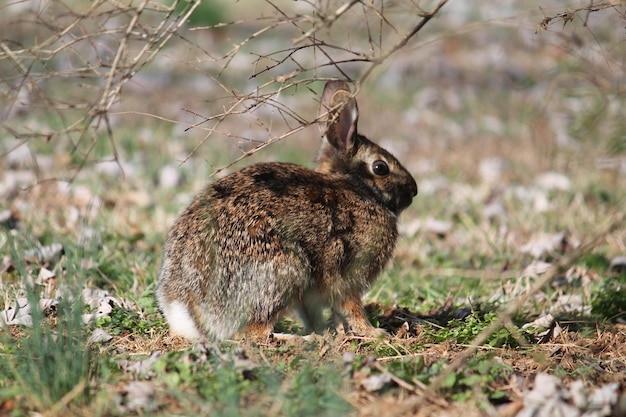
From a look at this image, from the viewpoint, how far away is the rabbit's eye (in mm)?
4871

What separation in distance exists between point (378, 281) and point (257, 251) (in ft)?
5.45

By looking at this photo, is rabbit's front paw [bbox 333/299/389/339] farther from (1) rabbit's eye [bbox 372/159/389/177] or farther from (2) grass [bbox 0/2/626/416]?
(1) rabbit's eye [bbox 372/159/389/177]

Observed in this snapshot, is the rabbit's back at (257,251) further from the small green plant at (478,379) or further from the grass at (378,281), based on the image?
the small green plant at (478,379)

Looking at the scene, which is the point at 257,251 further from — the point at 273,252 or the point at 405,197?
the point at 405,197

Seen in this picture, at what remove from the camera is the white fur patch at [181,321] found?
3947mm

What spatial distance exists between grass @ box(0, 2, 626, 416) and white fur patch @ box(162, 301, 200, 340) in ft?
0.24

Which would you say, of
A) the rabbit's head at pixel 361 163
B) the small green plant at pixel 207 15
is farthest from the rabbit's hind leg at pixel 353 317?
the small green plant at pixel 207 15

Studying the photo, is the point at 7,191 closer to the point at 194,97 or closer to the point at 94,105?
the point at 94,105

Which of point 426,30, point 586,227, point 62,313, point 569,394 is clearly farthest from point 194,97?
point 569,394

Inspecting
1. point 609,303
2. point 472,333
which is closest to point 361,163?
point 472,333

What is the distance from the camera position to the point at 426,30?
13648mm

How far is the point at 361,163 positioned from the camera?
486 cm

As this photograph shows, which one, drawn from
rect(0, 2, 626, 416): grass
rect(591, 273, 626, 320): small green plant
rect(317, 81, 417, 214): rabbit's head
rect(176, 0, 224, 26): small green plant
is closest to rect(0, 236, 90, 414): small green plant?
rect(0, 2, 626, 416): grass

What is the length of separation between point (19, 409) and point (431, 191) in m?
5.52
